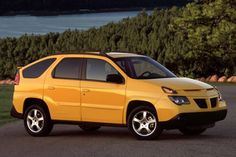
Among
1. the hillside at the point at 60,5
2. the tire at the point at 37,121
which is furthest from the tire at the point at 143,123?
the hillside at the point at 60,5

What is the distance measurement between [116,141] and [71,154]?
1.68 meters

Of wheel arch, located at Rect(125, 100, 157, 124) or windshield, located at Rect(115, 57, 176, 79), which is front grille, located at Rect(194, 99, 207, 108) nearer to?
wheel arch, located at Rect(125, 100, 157, 124)

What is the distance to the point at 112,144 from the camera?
1341 centimetres

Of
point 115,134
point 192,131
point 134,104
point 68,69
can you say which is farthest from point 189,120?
point 68,69

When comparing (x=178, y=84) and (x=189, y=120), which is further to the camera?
(x=178, y=84)

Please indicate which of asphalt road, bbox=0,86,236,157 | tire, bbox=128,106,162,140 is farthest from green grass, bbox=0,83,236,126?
tire, bbox=128,106,162,140

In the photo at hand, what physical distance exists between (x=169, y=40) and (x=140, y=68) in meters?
20.4

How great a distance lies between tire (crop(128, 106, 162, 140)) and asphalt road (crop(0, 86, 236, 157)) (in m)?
0.17

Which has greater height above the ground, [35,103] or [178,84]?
[178,84]

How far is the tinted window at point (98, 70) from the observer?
14.3 meters

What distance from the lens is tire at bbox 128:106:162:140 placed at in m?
13.6

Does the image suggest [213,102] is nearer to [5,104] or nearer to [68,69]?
[68,69]

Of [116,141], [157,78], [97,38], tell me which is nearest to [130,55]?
Result: [157,78]

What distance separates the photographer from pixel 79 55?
1483cm
